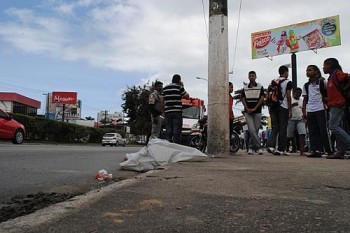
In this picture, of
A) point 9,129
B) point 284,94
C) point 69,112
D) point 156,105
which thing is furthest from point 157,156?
point 69,112

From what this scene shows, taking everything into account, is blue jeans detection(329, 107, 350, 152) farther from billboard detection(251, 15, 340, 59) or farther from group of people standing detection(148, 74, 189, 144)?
billboard detection(251, 15, 340, 59)

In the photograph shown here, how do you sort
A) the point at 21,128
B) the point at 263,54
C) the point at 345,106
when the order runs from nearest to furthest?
the point at 345,106 < the point at 21,128 < the point at 263,54

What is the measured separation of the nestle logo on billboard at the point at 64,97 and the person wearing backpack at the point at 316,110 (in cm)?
6956

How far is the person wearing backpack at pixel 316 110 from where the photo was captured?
309 inches

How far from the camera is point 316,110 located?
7949 millimetres

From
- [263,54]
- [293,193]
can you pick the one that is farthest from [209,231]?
[263,54]

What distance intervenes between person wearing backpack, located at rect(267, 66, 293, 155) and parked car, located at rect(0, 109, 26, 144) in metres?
13.5

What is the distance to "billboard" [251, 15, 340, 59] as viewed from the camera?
1454 inches

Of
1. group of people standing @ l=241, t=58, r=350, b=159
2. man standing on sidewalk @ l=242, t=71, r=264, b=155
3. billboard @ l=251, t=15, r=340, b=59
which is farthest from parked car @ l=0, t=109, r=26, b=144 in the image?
billboard @ l=251, t=15, r=340, b=59

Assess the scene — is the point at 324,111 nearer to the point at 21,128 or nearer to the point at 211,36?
the point at 211,36

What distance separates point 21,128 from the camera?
19766 millimetres

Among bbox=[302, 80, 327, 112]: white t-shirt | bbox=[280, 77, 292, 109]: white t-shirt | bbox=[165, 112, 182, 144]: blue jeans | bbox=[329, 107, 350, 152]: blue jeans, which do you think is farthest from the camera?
bbox=[280, 77, 292, 109]: white t-shirt

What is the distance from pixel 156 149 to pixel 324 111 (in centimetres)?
367

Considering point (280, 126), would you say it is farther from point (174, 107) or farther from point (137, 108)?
point (137, 108)
